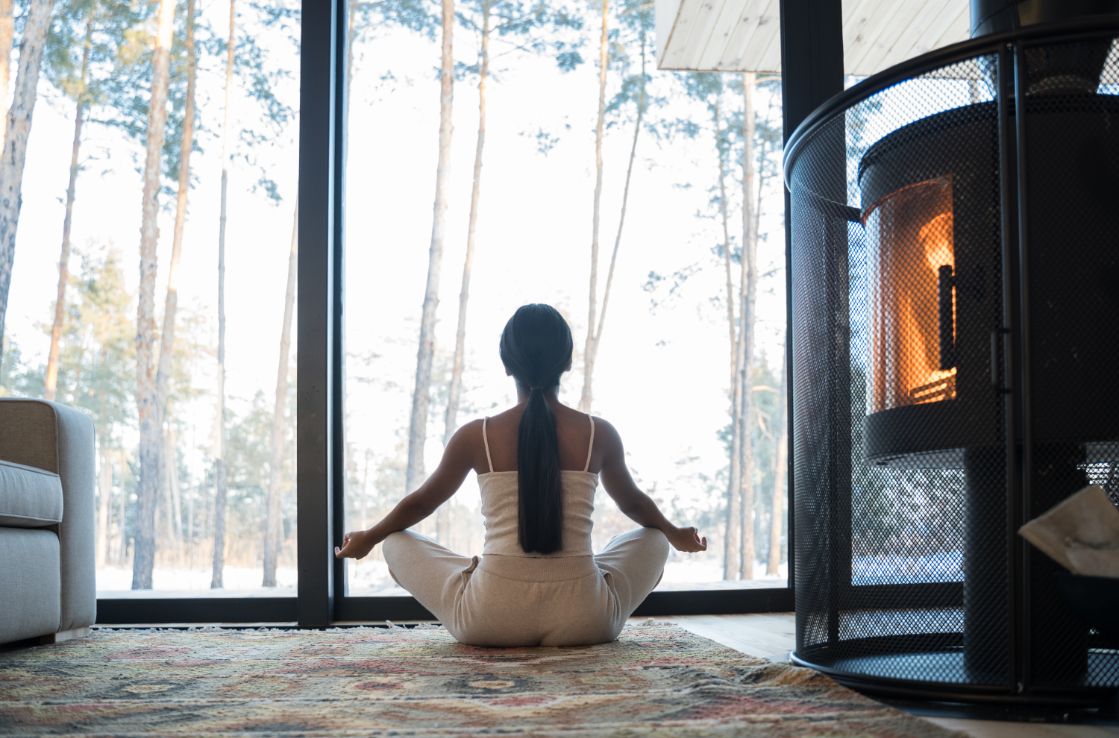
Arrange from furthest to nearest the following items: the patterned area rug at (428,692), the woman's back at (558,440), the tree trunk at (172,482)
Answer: the tree trunk at (172,482) < the woman's back at (558,440) < the patterned area rug at (428,692)

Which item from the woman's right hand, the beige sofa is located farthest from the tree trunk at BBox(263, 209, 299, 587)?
the woman's right hand

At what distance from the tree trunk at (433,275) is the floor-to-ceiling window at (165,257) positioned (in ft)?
1.88

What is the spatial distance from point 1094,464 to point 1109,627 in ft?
1.07

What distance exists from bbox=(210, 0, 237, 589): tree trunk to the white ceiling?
6.40ft

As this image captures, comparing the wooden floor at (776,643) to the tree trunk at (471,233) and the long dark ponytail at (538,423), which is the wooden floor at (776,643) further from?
the tree trunk at (471,233)

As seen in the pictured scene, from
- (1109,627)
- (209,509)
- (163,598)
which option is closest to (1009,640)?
(1109,627)

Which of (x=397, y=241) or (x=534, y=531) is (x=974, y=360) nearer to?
(x=534, y=531)

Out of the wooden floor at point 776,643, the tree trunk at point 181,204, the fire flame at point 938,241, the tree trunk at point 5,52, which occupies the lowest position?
the wooden floor at point 776,643

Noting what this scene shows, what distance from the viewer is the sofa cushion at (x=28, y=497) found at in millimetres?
2348

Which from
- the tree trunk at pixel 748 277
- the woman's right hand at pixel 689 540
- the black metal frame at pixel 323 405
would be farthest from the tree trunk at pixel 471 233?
the woman's right hand at pixel 689 540

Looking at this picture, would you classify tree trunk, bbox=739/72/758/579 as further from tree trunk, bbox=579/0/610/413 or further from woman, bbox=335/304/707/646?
woman, bbox=335/304/707/646

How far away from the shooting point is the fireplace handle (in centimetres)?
169

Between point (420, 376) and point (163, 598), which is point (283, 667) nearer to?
point (163, 598)

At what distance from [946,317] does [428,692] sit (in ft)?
3.49
